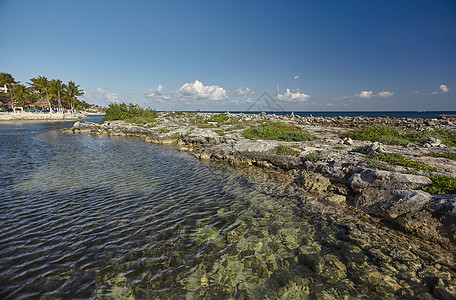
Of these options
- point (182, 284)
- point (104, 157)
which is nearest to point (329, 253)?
point (182, 284)

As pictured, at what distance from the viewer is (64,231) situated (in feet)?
31.5

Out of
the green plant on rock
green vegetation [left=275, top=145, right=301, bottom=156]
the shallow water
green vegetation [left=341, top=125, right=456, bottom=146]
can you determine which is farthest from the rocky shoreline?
the green plant on rock

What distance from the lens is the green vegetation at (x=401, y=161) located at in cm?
1295

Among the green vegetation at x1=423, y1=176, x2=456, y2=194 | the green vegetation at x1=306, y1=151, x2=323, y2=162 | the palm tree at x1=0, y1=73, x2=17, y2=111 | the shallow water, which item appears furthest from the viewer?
the palm tree at x1=0, y1=73, x2=17, y2=111

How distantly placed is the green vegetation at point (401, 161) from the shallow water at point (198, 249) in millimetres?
6972

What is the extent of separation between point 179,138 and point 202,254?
35.0 m

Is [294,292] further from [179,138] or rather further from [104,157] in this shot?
[179,138]

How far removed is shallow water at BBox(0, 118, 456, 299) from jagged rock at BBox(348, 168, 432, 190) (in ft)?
9.54

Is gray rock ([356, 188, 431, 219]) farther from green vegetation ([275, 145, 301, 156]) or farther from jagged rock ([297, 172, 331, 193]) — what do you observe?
green vegetation ([275, 145, 301, 156])

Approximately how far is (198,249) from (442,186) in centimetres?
1388

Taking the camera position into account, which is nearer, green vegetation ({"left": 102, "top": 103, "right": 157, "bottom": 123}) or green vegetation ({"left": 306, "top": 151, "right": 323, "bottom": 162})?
green vegetation ({"left": 306, "top": 151, "right": 323, "bottom": 162})

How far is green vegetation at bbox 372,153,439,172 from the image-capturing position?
13.0m

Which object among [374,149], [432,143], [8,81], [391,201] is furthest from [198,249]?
[8,81]

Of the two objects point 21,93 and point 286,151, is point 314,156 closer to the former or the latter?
point 286,151
